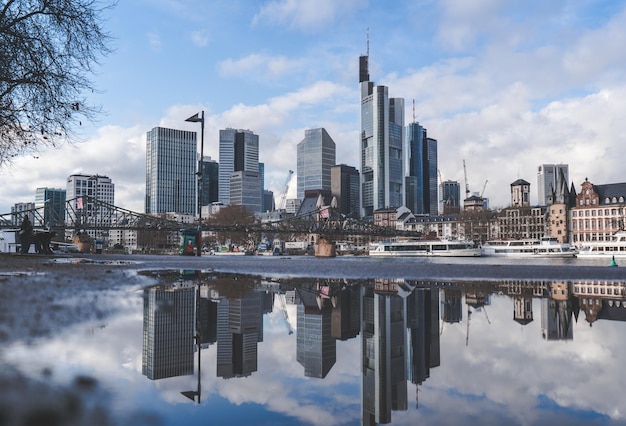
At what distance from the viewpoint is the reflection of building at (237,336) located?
193 inches

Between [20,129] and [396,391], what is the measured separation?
17.9 m

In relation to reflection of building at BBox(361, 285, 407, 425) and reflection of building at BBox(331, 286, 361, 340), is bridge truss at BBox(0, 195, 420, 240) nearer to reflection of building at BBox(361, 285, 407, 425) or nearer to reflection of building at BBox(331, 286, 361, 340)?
reflection of building at BBox(331, 286, 361, 340)

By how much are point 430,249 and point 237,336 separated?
99.0 m

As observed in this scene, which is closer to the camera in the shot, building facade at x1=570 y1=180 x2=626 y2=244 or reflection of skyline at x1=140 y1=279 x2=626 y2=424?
reflection of skyline at x1=140 y1=279 x2=626 y2=424

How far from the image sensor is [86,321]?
671 centimetres

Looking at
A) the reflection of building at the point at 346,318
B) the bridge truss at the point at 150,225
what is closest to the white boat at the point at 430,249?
the bridge truss at the point at 150,225

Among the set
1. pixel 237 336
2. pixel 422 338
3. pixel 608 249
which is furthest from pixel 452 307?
pixel 608 249

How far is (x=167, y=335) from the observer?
6.18 metres

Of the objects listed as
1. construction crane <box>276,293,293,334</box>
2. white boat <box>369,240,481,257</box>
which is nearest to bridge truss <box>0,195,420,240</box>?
white boat <box>369,240,481,257</box>

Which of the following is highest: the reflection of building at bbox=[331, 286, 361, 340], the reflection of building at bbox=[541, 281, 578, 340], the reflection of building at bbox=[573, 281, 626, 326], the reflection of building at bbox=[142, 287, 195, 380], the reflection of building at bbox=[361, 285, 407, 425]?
the reflection of building at bbox=[142, 287, 195, 380]

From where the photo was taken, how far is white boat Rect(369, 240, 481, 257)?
3920 inches

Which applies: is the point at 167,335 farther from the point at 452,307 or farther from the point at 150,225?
the point at 150,225

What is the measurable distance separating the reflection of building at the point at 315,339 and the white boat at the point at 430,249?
92.8 metres

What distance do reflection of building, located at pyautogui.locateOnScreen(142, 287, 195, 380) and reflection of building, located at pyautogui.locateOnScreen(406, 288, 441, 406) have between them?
2.07m
